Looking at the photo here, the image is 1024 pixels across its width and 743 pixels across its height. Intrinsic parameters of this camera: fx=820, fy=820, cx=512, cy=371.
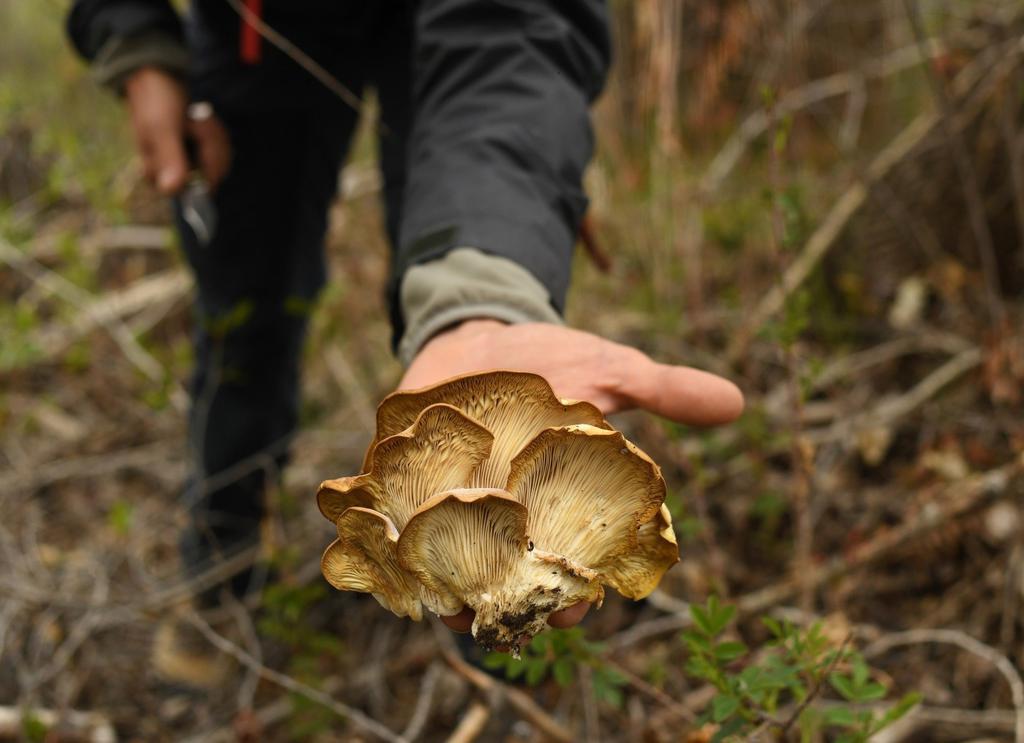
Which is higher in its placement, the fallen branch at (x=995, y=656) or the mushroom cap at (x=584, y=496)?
the mushroom cap at (x=584, y=496)

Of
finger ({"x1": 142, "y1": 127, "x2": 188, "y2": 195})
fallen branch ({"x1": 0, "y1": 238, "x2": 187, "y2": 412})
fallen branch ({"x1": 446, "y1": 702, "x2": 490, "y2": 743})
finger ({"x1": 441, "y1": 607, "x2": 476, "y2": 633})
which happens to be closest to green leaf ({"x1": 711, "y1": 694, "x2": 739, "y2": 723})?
finger ({"x1": 441, "y1": 607, "x2": 476, "y2": 633})

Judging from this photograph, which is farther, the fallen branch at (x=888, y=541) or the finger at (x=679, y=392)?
the fallen branch at (x=888, y=541)

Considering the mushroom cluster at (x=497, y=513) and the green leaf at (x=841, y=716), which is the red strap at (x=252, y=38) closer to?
the mushroom cluster at (x=497, y=513)

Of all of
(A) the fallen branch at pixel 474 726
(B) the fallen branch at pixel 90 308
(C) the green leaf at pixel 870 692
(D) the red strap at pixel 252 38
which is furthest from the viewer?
(B) the fallen branch at pixel 90 308

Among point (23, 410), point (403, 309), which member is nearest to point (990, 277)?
point (403, 309)

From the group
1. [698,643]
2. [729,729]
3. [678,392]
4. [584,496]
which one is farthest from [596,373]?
[729,729]

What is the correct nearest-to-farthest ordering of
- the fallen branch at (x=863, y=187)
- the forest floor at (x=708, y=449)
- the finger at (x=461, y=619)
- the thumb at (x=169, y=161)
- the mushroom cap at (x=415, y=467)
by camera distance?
the mushroom cap at (x=415, y=467), the finger at (x=461, y=619), the forest floor at (x=708, y=449), the thumb at (x=169, y=161), the fallen branch at (x=863, y=187)

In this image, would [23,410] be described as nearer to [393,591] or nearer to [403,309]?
[403,309]

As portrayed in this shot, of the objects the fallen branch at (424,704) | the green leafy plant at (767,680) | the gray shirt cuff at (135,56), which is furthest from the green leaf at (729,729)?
the gray shirt cuff at (135,56)
